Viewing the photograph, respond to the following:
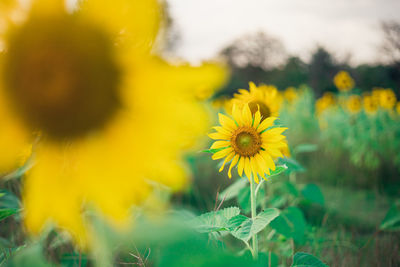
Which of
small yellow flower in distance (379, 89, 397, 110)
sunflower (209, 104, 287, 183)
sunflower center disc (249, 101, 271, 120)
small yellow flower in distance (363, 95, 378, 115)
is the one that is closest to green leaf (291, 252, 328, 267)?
sunflower (209, 104, 287, 183)

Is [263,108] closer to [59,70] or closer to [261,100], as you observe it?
[261,100]

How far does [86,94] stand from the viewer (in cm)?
39

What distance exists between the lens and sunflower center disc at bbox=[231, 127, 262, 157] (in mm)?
1028

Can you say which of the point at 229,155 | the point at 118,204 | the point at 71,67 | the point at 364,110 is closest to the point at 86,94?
the point at 71,67

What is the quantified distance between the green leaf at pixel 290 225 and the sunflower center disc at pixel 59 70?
36.8 inches

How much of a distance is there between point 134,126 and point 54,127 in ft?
0.36

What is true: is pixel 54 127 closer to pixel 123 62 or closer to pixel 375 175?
pixel 123 62

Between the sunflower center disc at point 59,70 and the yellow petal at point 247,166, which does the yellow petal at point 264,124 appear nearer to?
the yellow petal at point 247,166

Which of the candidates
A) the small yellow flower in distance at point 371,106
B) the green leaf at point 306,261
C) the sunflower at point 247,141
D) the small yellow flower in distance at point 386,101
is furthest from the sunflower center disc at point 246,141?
the small yellow flower in distance at point 386,101

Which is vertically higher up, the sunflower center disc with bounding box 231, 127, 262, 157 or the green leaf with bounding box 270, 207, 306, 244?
the sunflower center disc with bounding box 231, 127, 262, 157

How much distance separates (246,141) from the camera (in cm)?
103

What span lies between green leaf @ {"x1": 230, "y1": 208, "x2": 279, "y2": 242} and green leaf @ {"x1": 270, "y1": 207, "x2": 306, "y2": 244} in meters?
0.30

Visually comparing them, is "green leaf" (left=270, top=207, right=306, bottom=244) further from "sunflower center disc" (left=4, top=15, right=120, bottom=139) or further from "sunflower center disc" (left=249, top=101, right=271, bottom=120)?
"sunflower center disc" (left=4, top=15, right=120, bottom=139)

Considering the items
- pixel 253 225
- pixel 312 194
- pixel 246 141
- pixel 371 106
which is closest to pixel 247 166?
pixel 246 141
